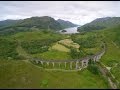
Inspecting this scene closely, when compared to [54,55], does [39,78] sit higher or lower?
higher

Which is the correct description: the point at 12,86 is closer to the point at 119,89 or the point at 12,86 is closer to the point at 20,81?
the point at 20,81

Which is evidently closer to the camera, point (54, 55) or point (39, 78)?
point (39, 78)

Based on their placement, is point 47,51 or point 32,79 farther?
point 47,51

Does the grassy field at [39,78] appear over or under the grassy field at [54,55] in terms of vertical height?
over

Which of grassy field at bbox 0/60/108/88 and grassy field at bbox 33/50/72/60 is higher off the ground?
grassy field at bbox 0/60/108/88

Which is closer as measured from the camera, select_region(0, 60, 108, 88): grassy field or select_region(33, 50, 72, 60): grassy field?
select_region(0, 60, 108, 88): grassy field

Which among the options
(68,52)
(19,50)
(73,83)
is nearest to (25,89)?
(73,83)

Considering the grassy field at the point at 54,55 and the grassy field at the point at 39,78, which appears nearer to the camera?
the grassy field at the point at 39,78

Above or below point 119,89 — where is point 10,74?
above
